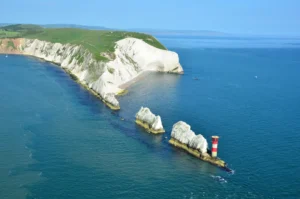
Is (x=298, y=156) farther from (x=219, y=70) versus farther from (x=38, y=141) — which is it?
(x=219, y=70)

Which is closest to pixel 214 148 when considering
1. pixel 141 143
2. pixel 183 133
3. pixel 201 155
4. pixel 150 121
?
pixel 201 155

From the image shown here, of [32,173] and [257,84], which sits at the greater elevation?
[257,84]

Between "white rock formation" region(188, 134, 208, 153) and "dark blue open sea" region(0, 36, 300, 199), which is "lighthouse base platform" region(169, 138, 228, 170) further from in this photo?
"dark blue open sea" region(0, 36, 300, 199)

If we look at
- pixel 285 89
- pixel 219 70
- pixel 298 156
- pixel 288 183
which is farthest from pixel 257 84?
pixel 288 183

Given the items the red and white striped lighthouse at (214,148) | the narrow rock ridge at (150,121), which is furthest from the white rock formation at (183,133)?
the red and white striped lighthouse at (214,148)

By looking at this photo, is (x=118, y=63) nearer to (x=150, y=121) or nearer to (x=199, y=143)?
(x=150, y=121)

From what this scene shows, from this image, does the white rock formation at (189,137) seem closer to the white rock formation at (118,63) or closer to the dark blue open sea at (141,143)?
the dark blue open sea at (141,143)

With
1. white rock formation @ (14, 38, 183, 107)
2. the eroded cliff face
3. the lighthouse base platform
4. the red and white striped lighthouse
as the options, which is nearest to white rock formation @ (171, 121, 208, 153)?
the lighthouse base platform
